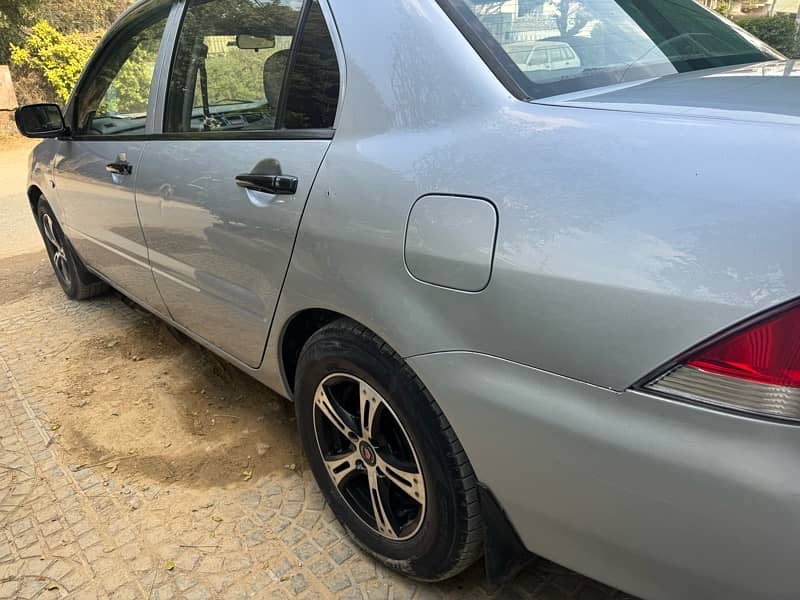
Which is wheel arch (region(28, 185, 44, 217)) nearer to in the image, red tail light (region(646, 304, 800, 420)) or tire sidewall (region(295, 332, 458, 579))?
tire sidewall (region(295, 332, 458, 579))

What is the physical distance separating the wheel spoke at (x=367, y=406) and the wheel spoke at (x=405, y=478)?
89 mm

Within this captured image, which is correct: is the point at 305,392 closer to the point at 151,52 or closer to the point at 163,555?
the point at 163,555

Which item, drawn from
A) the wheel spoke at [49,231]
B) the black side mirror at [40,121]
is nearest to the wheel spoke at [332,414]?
the black side mirror at [40,121]

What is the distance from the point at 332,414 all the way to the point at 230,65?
137cm

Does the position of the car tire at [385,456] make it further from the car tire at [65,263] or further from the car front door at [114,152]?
the car tire at [65,263]

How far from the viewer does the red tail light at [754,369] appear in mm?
1047

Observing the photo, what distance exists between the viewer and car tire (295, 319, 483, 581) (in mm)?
1619

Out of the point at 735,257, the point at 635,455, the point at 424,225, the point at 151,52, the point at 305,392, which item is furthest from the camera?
the point at 151,52

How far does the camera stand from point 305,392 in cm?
207

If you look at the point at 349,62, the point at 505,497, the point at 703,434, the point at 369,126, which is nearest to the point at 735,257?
the point at 703,434

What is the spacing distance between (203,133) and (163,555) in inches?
57.9

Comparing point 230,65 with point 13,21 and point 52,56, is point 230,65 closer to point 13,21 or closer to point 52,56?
point 52,56

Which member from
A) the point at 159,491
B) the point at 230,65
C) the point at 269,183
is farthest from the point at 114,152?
the point at 159,491

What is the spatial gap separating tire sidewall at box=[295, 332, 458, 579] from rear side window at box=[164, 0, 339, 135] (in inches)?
26.2
